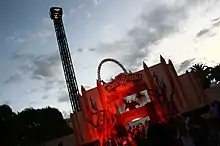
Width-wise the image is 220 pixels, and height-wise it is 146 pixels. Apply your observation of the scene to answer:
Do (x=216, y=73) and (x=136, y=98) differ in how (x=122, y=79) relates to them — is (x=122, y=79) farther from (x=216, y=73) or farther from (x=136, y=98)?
(x=216, y=73)

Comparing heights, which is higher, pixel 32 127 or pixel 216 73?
pixel 216 73

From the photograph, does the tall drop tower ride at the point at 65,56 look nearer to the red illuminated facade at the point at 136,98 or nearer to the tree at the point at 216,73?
the red illuminated facade at the point at 136,98

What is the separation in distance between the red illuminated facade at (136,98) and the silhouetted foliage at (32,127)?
2067 centimetres

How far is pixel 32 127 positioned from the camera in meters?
53.7

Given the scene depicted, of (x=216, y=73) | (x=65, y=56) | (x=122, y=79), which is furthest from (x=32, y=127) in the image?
(x=216, y=73)

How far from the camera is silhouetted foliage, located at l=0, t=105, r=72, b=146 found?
45.4m

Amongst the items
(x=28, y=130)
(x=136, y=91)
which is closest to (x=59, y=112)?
(x=28, y=130)

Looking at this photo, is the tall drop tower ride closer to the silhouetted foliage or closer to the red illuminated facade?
the silhouetted foliage

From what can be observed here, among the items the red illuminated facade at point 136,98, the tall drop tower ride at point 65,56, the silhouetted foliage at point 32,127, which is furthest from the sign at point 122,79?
the tall drop tower ride at point 65,56

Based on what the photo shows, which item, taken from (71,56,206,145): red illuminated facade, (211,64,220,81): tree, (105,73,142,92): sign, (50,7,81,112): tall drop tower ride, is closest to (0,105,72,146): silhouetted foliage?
(50,7,81,112): tall drop tower ride

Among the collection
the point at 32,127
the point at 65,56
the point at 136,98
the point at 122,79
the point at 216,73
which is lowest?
the point at 136,98

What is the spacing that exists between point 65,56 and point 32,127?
51.7ft

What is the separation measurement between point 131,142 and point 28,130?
33989 millimetres

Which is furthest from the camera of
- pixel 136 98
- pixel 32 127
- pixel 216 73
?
pixel 216 73
